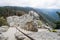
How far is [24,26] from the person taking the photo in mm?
4859

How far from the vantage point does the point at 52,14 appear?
6273 millimetres

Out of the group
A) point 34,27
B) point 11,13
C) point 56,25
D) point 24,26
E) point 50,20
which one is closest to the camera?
point 34,27

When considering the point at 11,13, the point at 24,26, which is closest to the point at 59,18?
the point at 24,26

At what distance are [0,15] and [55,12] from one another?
2395 mm

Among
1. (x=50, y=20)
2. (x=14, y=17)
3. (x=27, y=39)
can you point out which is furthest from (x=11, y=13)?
(x=27, y=39)

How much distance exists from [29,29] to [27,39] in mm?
1818

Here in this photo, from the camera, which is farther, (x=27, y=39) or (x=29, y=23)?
(x=29, y=23)

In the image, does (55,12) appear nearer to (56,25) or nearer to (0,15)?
(56,25)

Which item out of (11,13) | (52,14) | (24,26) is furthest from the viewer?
(11,13)

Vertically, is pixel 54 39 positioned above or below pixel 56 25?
above

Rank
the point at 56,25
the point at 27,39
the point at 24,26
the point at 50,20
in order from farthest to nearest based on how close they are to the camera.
A: the point at 50,20 → the point at 56,25 → the point at 24,26 → the point at 27,39

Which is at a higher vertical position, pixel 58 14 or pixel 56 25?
pixel 58 14

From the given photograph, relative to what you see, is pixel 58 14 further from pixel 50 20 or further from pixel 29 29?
pixel 29 29

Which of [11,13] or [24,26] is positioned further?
[11,13]
